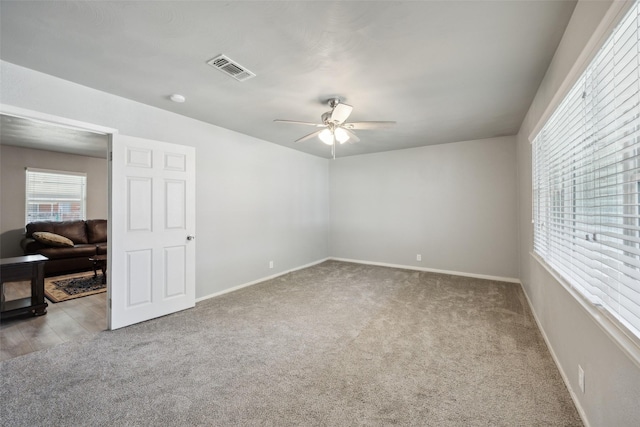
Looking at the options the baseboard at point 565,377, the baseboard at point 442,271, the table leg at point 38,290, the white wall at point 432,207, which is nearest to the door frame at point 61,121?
the table leg at point 38,290

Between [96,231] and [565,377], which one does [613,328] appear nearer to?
[565,377]

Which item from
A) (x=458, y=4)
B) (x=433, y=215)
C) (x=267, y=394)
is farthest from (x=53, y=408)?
(x=433, y=215)

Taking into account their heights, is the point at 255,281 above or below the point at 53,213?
below

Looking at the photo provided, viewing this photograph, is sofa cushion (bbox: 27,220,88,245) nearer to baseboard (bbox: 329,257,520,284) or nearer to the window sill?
baseboard (bbox: 329,257,520,284)

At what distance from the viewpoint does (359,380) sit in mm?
1963

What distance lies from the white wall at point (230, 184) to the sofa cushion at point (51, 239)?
340cm

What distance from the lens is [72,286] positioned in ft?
14.1

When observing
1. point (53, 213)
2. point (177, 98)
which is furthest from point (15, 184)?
point (177, 98)

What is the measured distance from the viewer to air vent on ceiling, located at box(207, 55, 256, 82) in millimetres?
2146

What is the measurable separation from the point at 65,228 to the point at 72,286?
1885 millimetres

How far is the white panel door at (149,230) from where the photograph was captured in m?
2.82

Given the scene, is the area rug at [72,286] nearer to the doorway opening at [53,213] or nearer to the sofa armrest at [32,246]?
the doorway opening at [53,213]

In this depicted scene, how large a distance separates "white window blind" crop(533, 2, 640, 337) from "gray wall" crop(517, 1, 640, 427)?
131mm

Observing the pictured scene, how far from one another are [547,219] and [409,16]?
2.27 m
